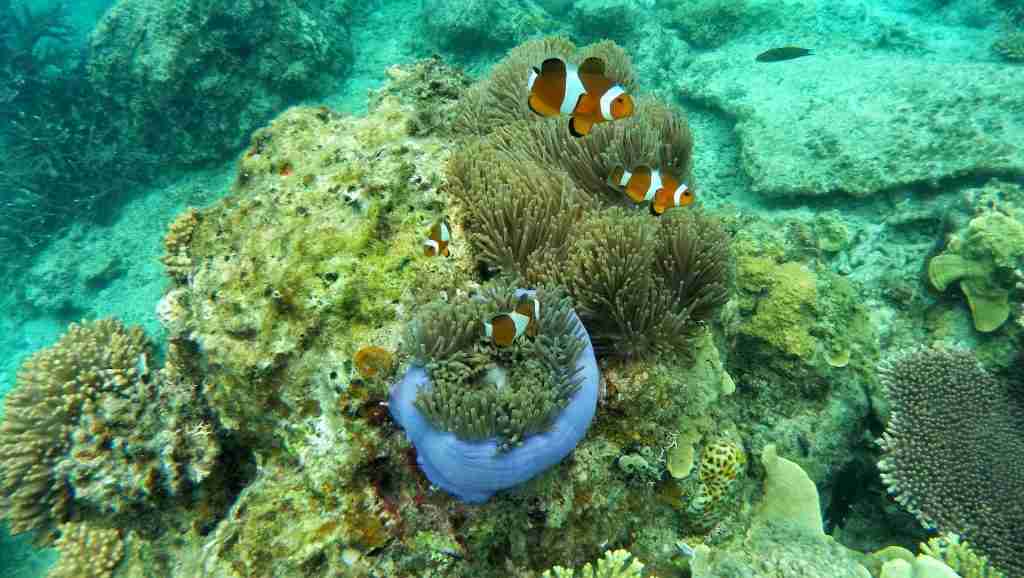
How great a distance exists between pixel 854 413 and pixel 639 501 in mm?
Result: 2816

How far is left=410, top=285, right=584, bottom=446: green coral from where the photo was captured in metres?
2.25

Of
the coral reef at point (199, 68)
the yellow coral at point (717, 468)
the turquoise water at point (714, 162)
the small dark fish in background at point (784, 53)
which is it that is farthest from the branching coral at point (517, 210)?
A: the coral reef at point (199, 68)

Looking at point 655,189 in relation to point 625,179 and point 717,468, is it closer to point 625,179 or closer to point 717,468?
point 625,179

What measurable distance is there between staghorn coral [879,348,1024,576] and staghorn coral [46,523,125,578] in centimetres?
569

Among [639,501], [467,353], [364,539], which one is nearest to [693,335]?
[639,501]

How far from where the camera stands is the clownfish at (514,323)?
7.39 feet

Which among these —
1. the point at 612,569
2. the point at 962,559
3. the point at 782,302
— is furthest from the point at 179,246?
the point at 962,559

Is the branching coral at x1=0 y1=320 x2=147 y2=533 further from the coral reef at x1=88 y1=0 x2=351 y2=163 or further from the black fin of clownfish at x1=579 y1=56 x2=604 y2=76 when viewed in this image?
the coral reef at x1=88 y1=0 x2=351 y2=163

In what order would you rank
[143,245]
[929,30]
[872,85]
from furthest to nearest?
1. [929,30]
2. [143,245]
3. [872,85]

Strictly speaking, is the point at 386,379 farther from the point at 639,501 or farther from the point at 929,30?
the point at 929,30

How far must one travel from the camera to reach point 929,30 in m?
11.4

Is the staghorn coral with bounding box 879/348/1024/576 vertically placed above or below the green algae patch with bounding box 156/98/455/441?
below

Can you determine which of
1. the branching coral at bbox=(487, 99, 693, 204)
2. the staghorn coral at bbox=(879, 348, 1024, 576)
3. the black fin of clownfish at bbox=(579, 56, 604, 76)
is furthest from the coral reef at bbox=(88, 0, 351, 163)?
the staghorn coral at bbox=(879, 348, 1024, 576)

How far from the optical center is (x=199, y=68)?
9773mm
